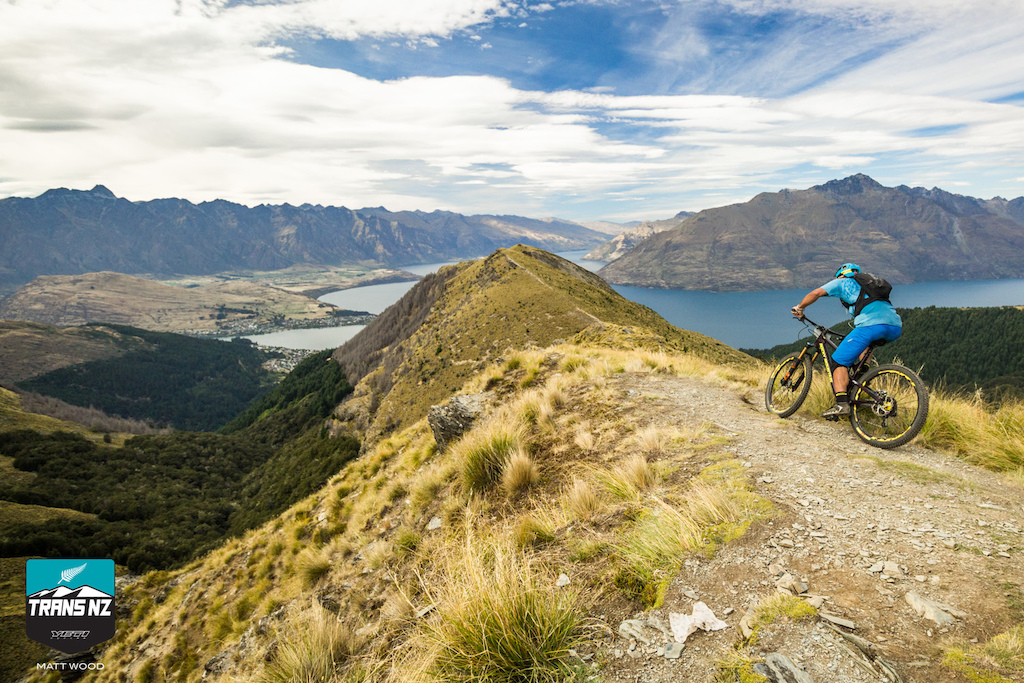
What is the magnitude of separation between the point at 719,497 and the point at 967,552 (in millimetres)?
2132

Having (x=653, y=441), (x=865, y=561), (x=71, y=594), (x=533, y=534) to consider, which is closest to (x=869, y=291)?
(x=653, y=441)

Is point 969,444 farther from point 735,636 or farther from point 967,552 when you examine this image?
point 735,636

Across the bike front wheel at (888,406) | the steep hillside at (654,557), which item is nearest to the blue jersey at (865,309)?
the bike front wheel at (888,406)

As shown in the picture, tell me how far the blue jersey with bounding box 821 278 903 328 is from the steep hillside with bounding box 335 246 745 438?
3158cm

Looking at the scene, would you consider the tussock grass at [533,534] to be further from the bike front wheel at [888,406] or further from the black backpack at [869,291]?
the black backpack at [869,291]

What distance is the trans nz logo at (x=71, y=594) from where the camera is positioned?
12.1 metres

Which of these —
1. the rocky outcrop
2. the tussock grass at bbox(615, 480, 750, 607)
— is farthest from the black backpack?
the rocky outcrop

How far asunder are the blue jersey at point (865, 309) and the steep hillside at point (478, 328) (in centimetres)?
3158

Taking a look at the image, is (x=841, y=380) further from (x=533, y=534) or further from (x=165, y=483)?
(x=165, y=483)

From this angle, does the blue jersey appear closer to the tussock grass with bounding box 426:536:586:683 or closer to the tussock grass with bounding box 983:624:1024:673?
the tussock grass with bounding box 983:624:1024:673

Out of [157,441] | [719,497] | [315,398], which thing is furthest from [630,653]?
[157,441]

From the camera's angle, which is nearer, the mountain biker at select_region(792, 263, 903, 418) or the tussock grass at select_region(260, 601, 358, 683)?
the tussock grass at select_region(260, 601, 358, 683)

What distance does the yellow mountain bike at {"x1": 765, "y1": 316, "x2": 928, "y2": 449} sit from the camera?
→ 21.4 feet

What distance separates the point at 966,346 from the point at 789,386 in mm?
157964
